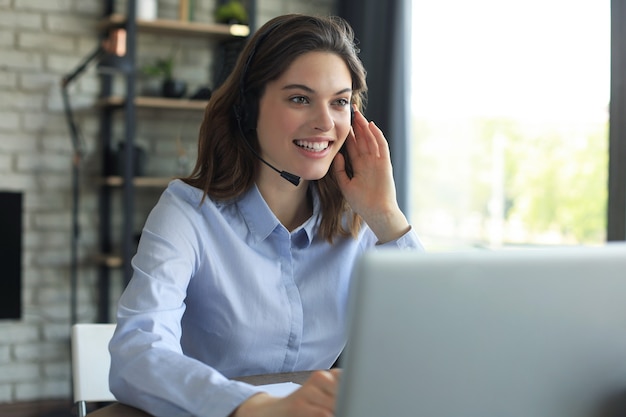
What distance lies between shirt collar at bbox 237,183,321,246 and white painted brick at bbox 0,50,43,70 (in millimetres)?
2080

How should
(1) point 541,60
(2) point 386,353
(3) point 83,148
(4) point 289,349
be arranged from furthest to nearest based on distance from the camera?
(3) point 83,148 → (1) point 541,60 → (4) point 289,349 → (2) point 386,353

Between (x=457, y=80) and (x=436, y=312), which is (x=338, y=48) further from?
(x=457, y=80)

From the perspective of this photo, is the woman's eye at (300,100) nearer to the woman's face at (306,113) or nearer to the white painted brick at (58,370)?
the woman's face at (306,113)

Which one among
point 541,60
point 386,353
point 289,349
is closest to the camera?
point 386,353

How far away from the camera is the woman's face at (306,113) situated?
1.56m

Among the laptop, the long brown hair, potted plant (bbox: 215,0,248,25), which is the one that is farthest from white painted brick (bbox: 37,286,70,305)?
the laptop

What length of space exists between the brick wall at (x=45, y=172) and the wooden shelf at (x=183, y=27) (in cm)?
18

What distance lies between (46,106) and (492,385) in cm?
298

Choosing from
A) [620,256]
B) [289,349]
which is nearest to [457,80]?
[289,349]

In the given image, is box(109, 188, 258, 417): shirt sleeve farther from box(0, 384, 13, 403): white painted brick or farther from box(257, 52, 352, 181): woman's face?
box(0, 384, 13, 403): white painted brick

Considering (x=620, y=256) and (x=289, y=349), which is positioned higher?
(x=620, y=256)

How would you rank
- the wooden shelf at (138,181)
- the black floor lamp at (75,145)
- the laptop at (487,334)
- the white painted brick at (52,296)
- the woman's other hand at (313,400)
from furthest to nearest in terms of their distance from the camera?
the white painted brick at (52,296) < the wooden shelf at (138,181) < the black floor lamp at (75,145) < the woman's other hand at (313,400) < the laptop at (487,334)

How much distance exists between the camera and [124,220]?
127 inches

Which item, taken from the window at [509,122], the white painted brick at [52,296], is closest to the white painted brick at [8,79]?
the white painted brick at [52,296]
